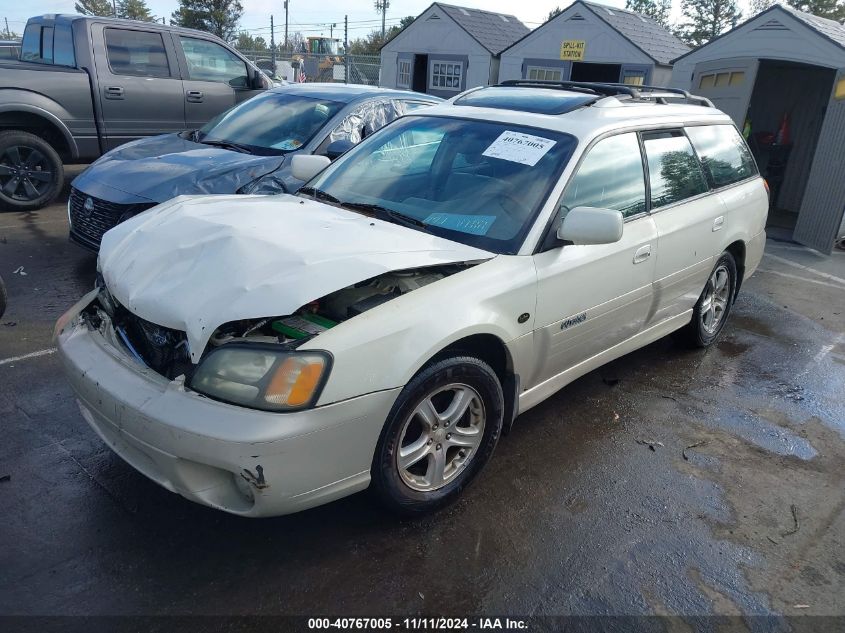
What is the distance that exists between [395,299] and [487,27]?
80.0ft

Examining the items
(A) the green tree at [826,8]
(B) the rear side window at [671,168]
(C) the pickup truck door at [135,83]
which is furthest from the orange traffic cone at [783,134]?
(A) the green tree at [826,8]

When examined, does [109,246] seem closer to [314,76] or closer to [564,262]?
[564,262]

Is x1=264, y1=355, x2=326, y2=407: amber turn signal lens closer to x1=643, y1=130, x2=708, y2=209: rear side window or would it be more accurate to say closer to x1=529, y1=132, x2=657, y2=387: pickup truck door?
x1=529, y1=132, x2=657, y2=387: pickup truck door

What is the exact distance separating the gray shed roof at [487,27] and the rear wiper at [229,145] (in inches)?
722

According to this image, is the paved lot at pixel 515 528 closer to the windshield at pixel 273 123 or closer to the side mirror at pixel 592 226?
the side mirror at pixel 592 226

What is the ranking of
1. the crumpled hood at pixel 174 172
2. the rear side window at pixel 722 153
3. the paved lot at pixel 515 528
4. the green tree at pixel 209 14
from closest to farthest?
the paved lot at pixel 515 528 → the rear side window at pixel 722 153 → the crumpled hood at pixel 174 172 → the green tree at pixel 209 14

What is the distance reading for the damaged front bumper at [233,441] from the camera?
87.9 inches

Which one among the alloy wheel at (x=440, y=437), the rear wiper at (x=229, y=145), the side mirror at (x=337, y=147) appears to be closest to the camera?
the alloy wheel at (x=440, y=437)

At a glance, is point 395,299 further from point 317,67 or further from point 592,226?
point 317,67

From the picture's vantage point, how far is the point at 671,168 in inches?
160

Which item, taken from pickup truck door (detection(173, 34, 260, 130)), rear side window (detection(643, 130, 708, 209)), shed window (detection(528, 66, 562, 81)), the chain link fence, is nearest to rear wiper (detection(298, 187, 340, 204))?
rear side window (detection(643, 130, 708, 209))

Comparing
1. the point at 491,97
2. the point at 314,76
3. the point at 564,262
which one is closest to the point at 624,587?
the point at 564,262

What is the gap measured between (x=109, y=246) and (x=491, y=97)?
7.86 feet

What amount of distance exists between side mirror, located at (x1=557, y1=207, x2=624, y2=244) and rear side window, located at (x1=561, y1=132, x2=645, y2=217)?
0.24 meters
